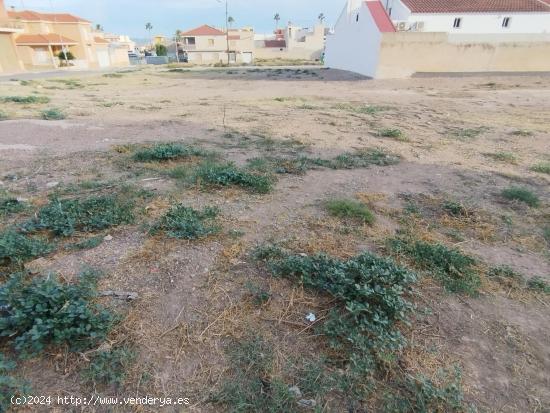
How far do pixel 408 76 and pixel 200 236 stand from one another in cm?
1982

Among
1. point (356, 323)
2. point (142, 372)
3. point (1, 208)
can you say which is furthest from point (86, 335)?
point (1, 208)

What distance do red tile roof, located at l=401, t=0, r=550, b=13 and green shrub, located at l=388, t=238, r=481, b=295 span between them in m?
25.8

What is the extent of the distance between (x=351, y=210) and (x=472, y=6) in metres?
28.1

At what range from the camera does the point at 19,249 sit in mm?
2504

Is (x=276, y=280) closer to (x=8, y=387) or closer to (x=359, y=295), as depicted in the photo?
(x=359, y=295)

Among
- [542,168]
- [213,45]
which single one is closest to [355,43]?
[542,168]

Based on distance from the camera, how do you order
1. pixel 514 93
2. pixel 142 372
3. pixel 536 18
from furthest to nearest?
1. pixel 536 18
2. pixel 514 93
3. pixel 142 372

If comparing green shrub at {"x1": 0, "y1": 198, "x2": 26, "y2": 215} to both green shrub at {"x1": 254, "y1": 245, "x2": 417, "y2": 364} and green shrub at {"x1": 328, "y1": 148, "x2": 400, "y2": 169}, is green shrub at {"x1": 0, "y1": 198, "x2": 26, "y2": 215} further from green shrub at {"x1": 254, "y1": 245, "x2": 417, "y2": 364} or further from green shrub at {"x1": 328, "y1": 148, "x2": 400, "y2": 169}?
green shrub at {"x1": 328, "y1": 148, "x2": 400, "y2": 169}

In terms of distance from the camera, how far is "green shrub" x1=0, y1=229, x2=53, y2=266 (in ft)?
8.01

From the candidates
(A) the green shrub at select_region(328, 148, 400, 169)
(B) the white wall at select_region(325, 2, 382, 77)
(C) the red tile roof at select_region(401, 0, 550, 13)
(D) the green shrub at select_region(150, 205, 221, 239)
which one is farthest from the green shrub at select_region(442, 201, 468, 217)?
(C) the red tile roof at select_region(401, 0, 550, 13)

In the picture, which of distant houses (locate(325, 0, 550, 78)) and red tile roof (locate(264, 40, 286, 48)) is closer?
distant houses (locate(325, 0, 550, 78))

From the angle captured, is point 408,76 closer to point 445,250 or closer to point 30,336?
point 445,250

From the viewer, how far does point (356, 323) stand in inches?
78.1

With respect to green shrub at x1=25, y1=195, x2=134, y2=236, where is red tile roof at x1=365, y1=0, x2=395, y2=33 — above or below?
above
